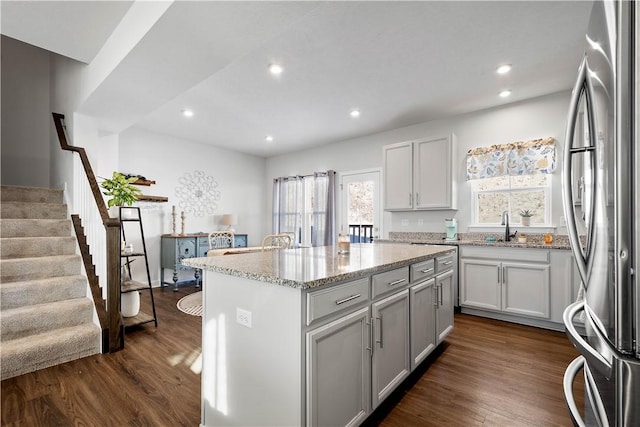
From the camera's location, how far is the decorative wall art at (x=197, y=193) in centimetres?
576

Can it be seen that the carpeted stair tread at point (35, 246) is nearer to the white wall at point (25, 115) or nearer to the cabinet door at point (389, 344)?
the white wall at point (25, 115)

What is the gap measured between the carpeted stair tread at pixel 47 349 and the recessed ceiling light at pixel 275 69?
9.76 ft

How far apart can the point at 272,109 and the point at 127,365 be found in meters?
3.40

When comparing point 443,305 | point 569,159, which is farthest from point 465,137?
point 569,159

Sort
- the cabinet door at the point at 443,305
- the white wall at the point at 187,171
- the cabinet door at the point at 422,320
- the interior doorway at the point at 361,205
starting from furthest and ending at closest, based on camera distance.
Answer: the interior doorway at the point at 361,205
the white wall at the point at 187,171
the cabinet door at the point at 443,305
the cabinet door at the point at 422,320

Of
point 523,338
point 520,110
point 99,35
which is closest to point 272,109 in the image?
point 99,35

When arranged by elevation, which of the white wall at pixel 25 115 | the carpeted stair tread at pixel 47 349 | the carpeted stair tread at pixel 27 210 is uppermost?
the white wall at pixel 25 115

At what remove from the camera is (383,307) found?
69.8 inches

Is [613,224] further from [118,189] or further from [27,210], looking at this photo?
[27,210]

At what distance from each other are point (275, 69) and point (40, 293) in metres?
3.08

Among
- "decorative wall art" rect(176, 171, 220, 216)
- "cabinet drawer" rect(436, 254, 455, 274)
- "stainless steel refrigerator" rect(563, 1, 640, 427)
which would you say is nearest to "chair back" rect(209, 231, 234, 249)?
"decorative wall art" rect(176, 171, 220, 216)

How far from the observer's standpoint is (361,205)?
571 centimetres

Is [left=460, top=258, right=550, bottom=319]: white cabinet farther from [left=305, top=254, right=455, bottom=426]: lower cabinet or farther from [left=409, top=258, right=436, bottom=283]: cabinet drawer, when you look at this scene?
[left=305, top=254, right=455, bottom=426]: lower cabinet

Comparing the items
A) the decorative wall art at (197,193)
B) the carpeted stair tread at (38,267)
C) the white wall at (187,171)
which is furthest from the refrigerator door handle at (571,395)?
the decorative wall art at (197,193)
